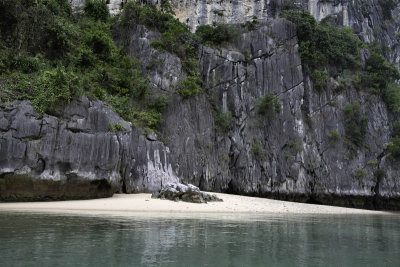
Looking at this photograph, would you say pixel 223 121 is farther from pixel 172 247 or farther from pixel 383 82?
pixel 172 247

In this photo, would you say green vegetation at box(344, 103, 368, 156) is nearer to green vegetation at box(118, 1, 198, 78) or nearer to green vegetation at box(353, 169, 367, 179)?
green vegetation at box(353, 169, 367, 179)

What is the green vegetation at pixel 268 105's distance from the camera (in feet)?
82.1

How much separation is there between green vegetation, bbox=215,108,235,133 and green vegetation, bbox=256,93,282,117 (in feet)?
9.17

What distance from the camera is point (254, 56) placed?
26.9m

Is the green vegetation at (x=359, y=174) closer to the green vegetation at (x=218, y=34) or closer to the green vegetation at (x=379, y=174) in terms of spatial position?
the green vegetation at (x=379, y=174)

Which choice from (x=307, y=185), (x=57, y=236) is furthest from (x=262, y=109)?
(x=57, y=236)

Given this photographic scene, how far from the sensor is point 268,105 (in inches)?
992

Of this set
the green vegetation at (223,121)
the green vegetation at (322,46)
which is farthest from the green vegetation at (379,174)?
the green vegetation at (223,121)

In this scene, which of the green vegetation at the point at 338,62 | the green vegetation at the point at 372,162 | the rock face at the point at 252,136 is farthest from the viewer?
the green vegetation at the point at 338,62

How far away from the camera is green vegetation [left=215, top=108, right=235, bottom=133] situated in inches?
922

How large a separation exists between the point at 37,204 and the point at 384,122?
2853 cm

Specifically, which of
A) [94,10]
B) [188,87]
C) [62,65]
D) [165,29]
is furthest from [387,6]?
[62,65]

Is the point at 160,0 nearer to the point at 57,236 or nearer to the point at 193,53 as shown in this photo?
the point at 193,53

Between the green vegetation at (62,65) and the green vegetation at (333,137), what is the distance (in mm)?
12446
